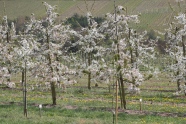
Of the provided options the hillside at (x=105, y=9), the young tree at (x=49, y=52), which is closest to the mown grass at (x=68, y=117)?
the young tree at (x=49, y=52)

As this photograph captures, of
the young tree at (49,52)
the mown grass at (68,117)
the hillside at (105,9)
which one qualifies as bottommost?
the mown grass at (68,117)

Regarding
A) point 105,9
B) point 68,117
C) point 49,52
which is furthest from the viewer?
point 105,9

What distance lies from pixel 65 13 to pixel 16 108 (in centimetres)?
14996

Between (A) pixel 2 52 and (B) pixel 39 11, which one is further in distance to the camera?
(B) pixel 39 11

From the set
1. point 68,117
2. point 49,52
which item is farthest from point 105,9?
point 68,117

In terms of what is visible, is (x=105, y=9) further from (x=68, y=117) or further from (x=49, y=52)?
(x=68, y=117)

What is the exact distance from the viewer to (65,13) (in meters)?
172

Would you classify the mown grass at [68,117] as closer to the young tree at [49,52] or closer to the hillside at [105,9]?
the young tree at [49,52]

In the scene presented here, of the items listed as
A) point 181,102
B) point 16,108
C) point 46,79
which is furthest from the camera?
point 181,102

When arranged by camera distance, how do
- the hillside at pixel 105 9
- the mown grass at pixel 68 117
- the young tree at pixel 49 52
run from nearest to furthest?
the mown grass at pixel 68 117
the young tree at pixel 49 52
the hillside at pixel 105 9

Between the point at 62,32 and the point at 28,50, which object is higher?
the point at 62,32

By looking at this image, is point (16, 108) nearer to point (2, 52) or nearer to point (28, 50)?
point (28, 50)

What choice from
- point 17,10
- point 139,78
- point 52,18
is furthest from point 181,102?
point 17,10

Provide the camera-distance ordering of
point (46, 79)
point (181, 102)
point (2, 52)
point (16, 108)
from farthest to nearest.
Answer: point (2, 52)
point (181, 102)
point (46, 79)
point (16, 108)
